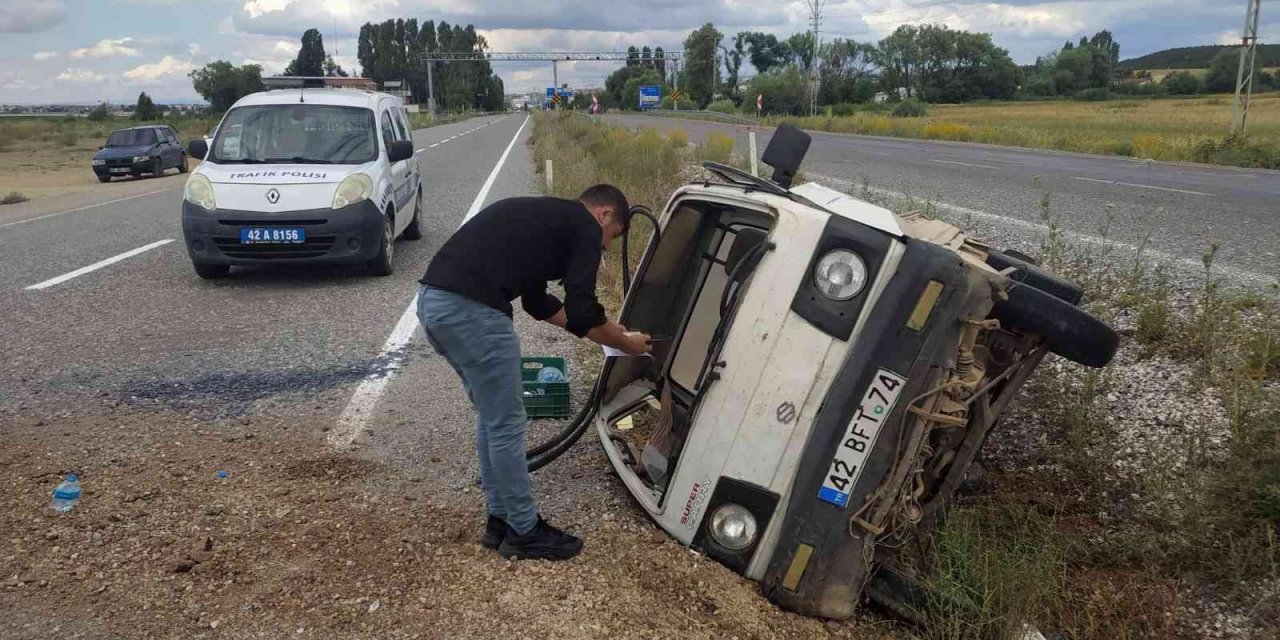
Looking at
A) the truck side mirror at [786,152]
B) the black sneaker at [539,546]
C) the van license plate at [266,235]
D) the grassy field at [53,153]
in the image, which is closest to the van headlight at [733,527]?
the black sneaker at [539,546]

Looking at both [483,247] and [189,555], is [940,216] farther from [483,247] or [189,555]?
[189,555]

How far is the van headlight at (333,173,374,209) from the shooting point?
8031 millimetres

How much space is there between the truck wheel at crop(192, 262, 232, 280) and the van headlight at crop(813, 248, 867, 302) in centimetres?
686

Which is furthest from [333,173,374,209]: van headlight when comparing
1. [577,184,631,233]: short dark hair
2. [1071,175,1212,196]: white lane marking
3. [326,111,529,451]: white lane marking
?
[1071,175,1212,196]: white lane marking

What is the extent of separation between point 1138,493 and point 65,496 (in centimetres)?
476

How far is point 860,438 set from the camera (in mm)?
3016

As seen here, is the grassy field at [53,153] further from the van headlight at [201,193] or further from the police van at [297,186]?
the van headlight at [201,193]

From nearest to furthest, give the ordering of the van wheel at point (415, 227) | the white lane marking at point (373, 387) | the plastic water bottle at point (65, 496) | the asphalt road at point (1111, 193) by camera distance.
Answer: the plastic water bottle at point (65, 496), the white lane marking at point (373, 387), the asphalt road at point (1111, 193), the van wheel at point (415, 227)

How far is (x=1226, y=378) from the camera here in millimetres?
4281

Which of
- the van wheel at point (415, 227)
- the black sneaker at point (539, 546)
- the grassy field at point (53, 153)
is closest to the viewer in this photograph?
the black sneaker at point (539, 546)

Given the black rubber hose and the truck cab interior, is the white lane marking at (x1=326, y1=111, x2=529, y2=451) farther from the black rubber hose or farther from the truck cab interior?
the truck cab interior

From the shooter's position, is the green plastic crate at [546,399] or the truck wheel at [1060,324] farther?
the green plastic crate at [546,399]

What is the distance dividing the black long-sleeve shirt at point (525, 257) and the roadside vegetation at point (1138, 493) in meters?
1.74

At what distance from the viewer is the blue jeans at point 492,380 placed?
126 inches
